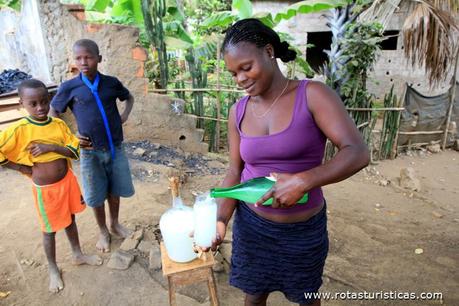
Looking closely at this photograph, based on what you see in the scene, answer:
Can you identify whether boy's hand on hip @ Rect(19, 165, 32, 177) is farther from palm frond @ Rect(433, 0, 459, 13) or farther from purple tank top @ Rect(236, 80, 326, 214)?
palm frond @ Rect(433, 0, 459, 13)

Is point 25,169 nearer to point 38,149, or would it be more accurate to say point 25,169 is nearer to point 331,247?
point 38,149

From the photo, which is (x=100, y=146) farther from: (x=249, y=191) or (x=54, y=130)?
(x=249, y=191)

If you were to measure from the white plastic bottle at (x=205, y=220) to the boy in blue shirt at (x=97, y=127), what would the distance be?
164cm

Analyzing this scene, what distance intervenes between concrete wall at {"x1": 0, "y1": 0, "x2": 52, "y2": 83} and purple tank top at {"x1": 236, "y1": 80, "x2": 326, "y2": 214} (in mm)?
4804

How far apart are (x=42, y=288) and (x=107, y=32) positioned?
3786mm

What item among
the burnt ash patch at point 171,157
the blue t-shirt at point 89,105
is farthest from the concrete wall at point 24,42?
the blue t-shirt at point 89,105

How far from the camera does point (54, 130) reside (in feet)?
7.80

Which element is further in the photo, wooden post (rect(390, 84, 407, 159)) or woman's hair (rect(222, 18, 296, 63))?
wooden post (rect(390, 84, 407, 159))

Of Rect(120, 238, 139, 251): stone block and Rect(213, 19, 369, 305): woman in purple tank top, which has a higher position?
Rect(213, 19, 369, 305): woman in purple tank top

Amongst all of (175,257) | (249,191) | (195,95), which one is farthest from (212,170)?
(249,191)

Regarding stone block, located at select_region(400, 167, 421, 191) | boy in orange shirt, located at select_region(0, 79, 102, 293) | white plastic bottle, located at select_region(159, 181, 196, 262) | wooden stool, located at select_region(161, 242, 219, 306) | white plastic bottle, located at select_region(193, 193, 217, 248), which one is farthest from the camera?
stone block, located at select_region(400, 167, 421, 191)

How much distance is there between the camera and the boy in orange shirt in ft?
7.27

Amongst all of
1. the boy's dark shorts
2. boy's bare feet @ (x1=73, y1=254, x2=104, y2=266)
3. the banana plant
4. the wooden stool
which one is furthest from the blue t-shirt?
the banana plant

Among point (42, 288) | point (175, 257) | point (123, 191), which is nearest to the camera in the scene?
point (175, 257)
